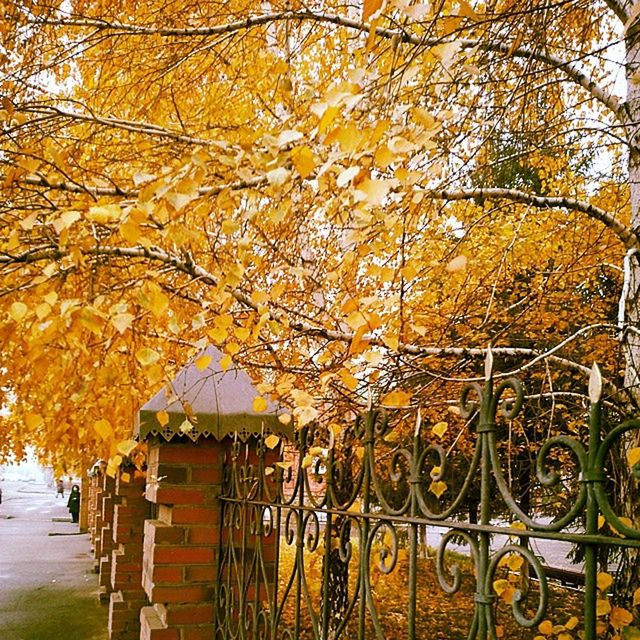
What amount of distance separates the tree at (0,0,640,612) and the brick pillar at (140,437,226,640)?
1.09ft

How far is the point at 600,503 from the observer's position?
1.15 metres

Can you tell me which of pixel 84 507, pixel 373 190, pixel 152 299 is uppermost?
pixel 373 190

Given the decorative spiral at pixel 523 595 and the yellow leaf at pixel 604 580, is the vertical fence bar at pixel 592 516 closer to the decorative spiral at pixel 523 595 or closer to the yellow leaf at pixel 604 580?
the decorative spiral at pixel 523 595

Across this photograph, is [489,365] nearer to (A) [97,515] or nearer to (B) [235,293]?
(B) [235,293]

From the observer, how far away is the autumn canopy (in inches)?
96.8

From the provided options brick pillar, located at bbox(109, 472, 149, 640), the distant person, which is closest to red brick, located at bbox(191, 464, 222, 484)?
brick pillar, located at bbox(109, 472, 149, 640)

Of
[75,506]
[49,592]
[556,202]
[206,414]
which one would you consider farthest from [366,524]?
[75,506]

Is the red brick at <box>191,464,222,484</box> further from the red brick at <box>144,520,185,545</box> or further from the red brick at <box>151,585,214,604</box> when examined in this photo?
the red brick at <box>151,585,214,604</box>

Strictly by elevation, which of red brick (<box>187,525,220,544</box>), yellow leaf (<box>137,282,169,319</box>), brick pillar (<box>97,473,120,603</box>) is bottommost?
brick pillar (<box>97,473,120,603</box>)

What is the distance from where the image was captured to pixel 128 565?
6766mm

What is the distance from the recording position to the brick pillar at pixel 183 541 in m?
2.86

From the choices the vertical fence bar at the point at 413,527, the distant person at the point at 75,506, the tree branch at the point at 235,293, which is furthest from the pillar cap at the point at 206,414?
the distant person at the point at 75,506

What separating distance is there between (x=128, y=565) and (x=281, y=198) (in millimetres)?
5091

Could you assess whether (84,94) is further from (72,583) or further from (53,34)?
(72,583)
